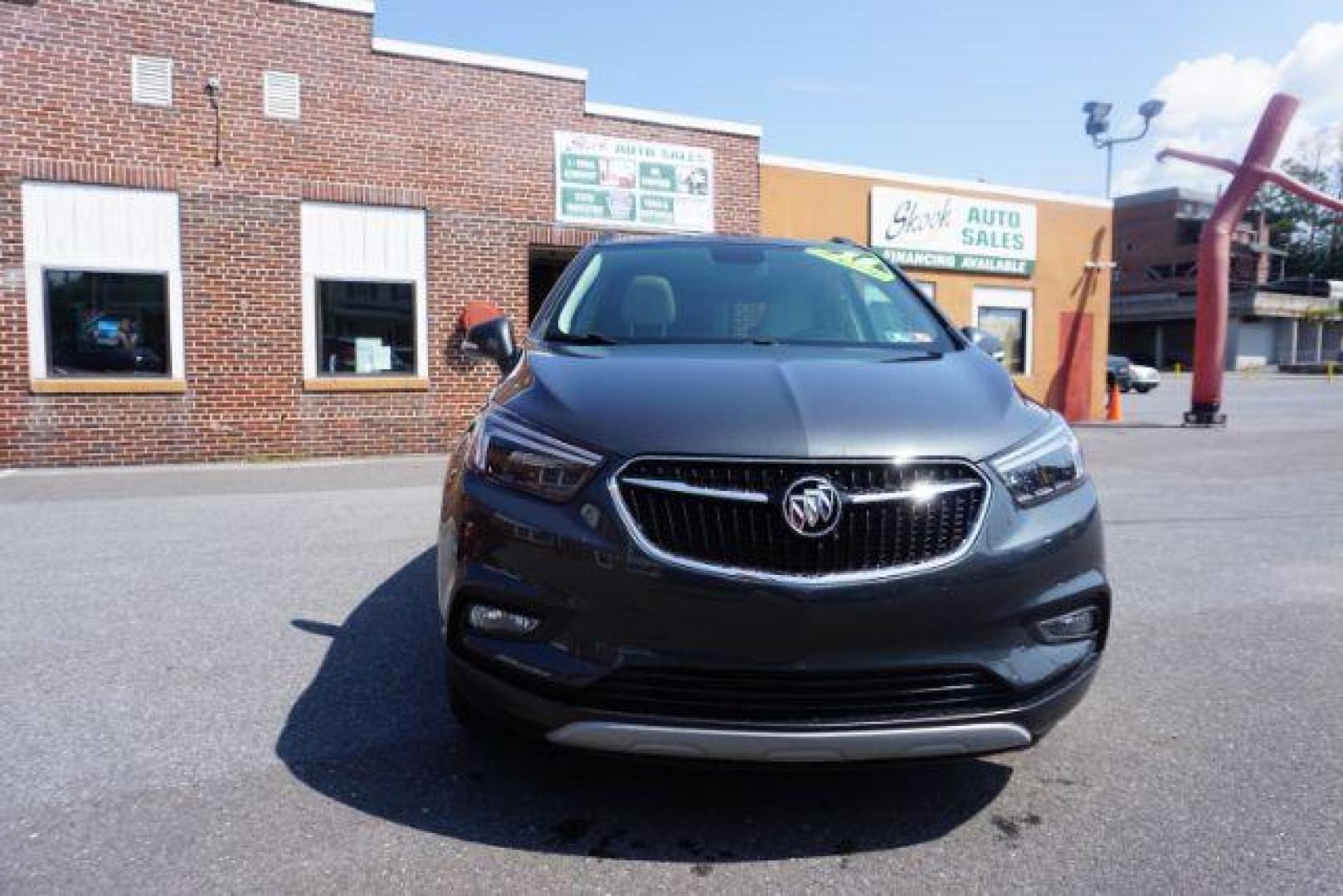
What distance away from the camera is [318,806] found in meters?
2.72

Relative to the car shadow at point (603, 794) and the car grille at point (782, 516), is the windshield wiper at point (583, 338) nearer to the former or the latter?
the car grille at point (782, 516)

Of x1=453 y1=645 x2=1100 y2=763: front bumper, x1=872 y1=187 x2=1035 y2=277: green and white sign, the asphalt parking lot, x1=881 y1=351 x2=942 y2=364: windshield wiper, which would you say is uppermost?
x1=872 y1=187 x2=1035 y2=277: green and white sign

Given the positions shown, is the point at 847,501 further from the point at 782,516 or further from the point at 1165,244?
the point at 1165,244

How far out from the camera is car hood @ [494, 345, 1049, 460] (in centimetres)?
243

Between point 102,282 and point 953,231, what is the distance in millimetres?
12874

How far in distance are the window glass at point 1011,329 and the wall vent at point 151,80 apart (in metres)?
13.1

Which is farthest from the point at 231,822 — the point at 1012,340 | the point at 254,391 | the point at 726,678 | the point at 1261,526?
the point at 1012,340

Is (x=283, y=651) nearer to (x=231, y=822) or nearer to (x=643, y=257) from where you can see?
(x=231, y=822)

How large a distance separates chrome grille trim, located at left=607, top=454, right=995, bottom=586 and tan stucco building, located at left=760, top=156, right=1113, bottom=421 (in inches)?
491

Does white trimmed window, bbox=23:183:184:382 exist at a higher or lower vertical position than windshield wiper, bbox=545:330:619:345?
higher

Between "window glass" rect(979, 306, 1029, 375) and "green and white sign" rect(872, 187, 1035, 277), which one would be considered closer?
"green and white sign" rect(872, 187, 1035, 277)

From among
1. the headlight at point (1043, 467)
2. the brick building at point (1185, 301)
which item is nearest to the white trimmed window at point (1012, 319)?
the headlight at point (1043, 467)

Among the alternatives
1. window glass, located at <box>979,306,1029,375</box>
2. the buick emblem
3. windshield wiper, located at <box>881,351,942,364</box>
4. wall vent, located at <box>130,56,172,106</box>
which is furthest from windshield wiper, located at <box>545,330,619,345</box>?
window glass, located at <box>979,306,1029,375</box>

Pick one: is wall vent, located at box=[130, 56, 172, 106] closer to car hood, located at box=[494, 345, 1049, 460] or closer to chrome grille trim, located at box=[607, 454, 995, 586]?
car hood, located at box=[494, 345, 1049, 460]
